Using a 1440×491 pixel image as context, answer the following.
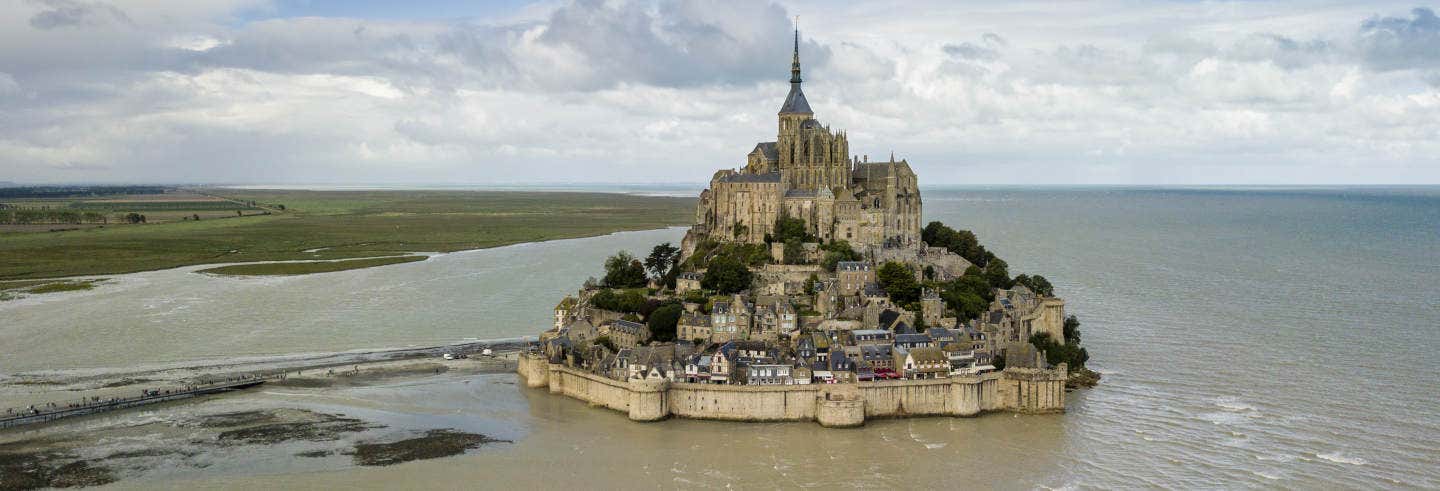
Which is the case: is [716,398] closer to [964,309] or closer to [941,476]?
[941,476]

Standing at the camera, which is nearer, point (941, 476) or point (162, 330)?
point (941, 476)

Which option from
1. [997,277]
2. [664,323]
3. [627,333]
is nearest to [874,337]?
[664,323]

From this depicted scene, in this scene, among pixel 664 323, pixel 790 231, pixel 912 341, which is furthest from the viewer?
pixel 790 231

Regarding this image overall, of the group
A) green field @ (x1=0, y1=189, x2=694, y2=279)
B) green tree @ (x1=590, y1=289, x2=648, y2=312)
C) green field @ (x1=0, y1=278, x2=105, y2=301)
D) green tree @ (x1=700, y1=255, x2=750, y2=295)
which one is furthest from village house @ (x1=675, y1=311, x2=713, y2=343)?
green field @ (x1=0, y1=189, x2=694, y2=279)

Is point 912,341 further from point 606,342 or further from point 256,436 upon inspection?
point 256,436

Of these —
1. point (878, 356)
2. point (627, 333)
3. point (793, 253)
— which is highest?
point (793, 253)

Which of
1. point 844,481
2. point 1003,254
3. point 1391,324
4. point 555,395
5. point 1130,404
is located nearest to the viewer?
point 844,481

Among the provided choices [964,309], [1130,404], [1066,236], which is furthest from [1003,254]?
[1130,404]
